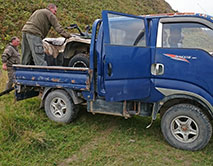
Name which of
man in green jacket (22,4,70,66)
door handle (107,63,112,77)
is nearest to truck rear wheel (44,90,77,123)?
man in green jacket (22,4,70,66)

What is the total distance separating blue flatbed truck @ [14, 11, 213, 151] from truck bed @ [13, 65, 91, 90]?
0.03m

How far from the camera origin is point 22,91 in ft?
17.2

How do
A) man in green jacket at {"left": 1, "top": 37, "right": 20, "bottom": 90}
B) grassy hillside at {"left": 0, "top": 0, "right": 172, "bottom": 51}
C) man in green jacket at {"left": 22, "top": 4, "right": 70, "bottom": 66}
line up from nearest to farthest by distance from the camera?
1. man in green jacket at {"left": 22, "top": 4, "right": 70, "bottom": 66}
2. man in green jacket at {"left": 1, "top": 37, "right": 20, "bottom": 90}
3. grassy hillside at {"left": 0, "top": 0, "right": 172, "bottom": 51}

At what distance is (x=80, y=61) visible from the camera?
4.82 metres

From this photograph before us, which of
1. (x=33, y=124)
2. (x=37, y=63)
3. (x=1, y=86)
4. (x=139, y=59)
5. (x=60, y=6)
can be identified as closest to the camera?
(x=139, y=59)

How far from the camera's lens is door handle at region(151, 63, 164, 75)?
3821mm

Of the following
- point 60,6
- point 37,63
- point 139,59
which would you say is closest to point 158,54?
point 139,59

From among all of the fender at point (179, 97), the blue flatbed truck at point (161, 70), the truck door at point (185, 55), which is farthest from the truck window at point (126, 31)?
the fender at point (179, 97)

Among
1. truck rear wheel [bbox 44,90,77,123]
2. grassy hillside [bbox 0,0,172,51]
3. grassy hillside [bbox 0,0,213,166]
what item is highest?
grassy hillside [bbox 0,0,172,51]

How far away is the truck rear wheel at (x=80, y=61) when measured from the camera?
4758 mm

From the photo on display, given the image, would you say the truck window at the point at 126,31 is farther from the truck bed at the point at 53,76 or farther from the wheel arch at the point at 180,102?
the wheel arch at the point at 180,102

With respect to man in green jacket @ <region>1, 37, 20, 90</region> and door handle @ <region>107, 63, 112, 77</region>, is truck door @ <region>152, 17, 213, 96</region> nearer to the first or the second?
door handle @ <region>107, 63, 112, 77</region>

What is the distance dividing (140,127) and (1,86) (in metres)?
4.41

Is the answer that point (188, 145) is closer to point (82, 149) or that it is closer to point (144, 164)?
point (144, 164)
